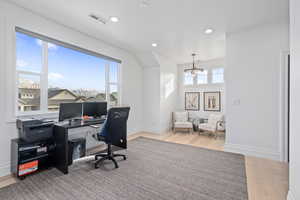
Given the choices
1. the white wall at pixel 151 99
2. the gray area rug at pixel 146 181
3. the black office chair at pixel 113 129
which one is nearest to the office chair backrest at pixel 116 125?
the black office chair at pixel 113 129

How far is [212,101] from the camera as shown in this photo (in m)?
5.19

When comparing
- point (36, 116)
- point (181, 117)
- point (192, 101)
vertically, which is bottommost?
point (181, 117)

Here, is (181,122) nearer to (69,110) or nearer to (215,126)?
(215,126)

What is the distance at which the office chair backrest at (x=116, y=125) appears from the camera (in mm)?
2492

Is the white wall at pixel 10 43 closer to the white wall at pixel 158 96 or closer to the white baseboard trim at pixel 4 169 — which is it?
the white baseboard trim at pixel 4 169

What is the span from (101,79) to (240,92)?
3.51 m

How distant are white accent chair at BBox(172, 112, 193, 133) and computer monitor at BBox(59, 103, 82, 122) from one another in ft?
10.7

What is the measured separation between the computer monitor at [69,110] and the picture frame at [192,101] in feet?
13.7

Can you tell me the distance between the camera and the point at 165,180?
212cm

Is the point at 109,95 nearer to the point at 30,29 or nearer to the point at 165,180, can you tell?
the point at 30,29

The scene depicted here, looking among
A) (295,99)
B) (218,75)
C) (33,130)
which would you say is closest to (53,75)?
(33,130)

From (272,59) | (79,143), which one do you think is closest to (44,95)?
(79,143)

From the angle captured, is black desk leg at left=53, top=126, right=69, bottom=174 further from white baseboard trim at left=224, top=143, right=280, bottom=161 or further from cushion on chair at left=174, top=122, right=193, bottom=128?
cushion on chair at left=174, top=122, right=193, bottom=128

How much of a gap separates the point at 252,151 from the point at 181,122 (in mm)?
2263
